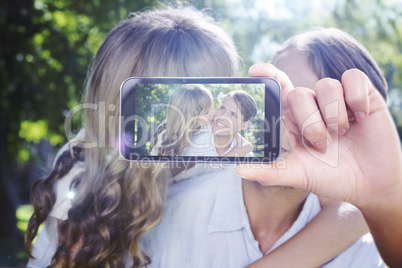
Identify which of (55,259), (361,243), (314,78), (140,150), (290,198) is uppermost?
(314,78)

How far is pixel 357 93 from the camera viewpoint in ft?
2.68

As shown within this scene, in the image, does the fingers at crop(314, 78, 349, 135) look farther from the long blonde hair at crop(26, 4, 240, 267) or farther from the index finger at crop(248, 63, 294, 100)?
the long blonde hair at crop(26, 4, 240, 267)

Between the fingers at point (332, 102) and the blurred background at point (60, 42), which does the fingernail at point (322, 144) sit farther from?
the blurred background at point (60, 42)

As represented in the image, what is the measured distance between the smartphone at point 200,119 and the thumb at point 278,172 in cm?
4

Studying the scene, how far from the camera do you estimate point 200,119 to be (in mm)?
1081

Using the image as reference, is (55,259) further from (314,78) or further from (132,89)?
(314,78)

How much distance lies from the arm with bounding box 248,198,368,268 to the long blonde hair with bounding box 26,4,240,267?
0.51m

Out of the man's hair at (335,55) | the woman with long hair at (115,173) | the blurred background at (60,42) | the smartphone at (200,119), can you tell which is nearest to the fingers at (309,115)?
the smartphone at (200,119)

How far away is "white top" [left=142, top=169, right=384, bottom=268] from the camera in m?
1.40

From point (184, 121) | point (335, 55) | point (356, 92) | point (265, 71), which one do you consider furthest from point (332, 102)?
point (335, 55)

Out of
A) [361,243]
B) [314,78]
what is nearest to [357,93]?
[314,78]

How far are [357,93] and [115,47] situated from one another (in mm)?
1042

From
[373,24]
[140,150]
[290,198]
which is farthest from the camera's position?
[373,24]

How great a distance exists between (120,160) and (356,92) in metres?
1.05
